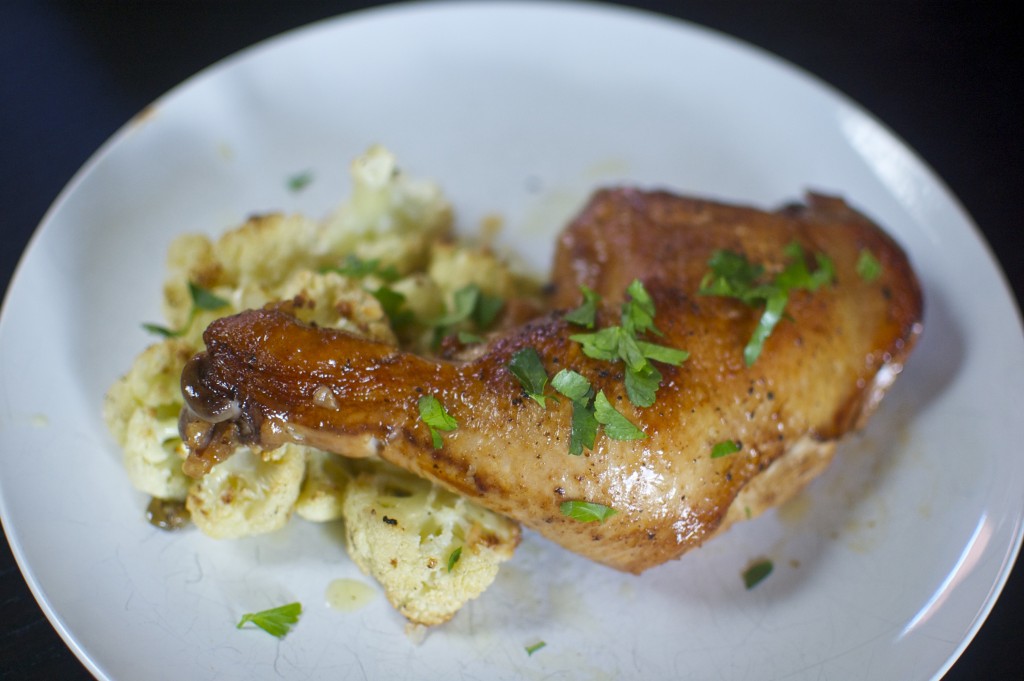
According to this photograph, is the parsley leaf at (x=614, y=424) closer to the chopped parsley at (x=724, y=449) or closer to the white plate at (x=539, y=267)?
the chopped parsley at (x=724, y=449)

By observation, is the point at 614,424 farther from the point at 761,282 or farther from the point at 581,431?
the point at 761,282

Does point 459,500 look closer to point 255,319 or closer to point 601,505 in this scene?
point 601,505

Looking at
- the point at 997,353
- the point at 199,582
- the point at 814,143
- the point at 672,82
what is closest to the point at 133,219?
the point at 199,582

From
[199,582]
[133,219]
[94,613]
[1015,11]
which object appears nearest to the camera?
[94,613]

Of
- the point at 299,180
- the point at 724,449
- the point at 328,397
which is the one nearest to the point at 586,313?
the point at 724,449

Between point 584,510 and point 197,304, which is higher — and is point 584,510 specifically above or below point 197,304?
below

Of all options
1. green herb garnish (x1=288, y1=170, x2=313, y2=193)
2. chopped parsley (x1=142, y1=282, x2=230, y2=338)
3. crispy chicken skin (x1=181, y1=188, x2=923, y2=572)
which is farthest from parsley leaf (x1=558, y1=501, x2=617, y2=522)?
green herb garnish (x1=288, y1=170, x2=313, y2=193)
